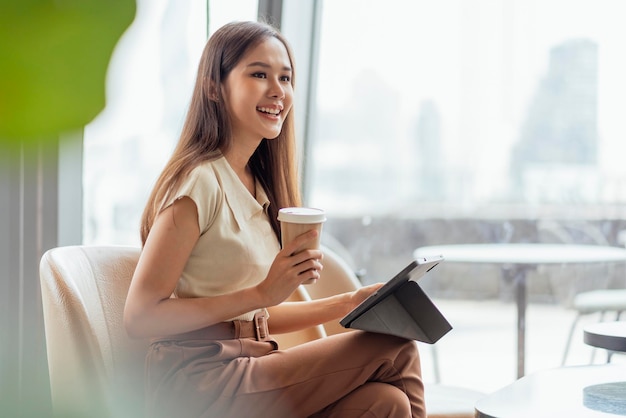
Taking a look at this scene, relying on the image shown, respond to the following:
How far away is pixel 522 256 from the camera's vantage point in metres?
2.88

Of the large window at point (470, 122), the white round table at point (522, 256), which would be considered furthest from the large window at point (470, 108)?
the white round table at point (522, 256)

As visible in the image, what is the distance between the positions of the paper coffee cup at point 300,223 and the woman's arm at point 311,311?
324 mm

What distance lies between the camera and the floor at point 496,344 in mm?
3426

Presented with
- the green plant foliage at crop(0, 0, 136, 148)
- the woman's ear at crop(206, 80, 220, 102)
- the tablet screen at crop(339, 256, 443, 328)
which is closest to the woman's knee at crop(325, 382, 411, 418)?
the tablet screen at crop(339, 256, 443, 328)

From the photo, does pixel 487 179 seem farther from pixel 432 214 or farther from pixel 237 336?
pixel 237 336

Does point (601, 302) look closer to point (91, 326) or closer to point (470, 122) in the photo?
point (470, 122)

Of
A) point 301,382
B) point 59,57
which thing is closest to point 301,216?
point 301,382

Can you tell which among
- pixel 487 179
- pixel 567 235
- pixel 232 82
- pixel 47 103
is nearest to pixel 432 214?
pixel 487 179

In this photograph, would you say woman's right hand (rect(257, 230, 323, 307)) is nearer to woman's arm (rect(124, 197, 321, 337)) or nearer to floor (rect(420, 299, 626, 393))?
woman's arm (rect(124, 197, 321, 337))

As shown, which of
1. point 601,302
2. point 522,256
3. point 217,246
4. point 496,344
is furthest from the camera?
point 496,344

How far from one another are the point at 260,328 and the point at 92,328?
31 centimetres

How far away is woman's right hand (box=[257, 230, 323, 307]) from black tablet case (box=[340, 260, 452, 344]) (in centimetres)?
12

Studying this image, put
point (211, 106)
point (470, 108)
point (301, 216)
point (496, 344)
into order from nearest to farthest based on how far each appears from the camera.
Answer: point (301, 216), point (211, 106), point (470, 108), point (496, 344)

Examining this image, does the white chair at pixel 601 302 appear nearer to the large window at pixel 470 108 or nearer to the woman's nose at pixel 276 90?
the large window at pixel 470 108
